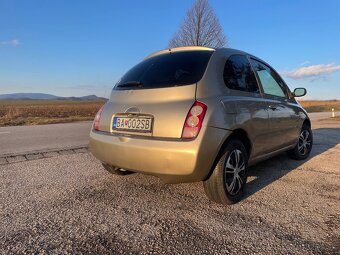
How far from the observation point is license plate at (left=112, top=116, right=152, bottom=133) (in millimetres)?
3143

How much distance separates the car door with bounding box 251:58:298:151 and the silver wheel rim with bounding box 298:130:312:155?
516 mm

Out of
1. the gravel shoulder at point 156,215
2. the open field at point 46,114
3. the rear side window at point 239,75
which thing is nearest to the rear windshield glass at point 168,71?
the rear side window at point 239,75

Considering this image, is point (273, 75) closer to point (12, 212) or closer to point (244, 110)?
point (244, 110)

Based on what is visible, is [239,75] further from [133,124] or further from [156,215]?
[156,215]

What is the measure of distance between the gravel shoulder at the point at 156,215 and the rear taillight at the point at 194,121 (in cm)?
80

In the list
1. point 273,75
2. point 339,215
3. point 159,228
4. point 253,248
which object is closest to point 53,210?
point 159,228

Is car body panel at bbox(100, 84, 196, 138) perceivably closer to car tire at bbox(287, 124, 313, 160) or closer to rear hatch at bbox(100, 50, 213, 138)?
rear hatch at bbox(100, 50, 213, 138)

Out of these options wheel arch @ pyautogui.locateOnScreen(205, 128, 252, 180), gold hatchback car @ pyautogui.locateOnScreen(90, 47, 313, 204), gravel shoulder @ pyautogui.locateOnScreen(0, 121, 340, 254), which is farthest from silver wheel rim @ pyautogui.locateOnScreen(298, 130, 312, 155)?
wheel arch @ pyautogui.locateOnScreen(205, 128, 252, 180)

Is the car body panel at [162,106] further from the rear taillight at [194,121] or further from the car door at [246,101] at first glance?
the car door at [246,101]

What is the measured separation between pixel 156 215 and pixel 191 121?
0.97 m

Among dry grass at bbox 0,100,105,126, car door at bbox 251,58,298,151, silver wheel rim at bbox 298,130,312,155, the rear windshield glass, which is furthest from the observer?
dry grass at bbox 0,100,105,126

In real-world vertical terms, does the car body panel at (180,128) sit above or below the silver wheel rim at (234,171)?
above

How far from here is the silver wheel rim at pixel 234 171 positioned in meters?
3.27

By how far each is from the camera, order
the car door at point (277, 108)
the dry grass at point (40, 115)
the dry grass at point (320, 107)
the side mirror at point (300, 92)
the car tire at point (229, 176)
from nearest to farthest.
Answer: the car tire at point (229, 176) < the car door at point (277, 108) < the side mirror at point (300, 92) < the dry grass at point (40, 115) < the dry grass at point (320, 107)
